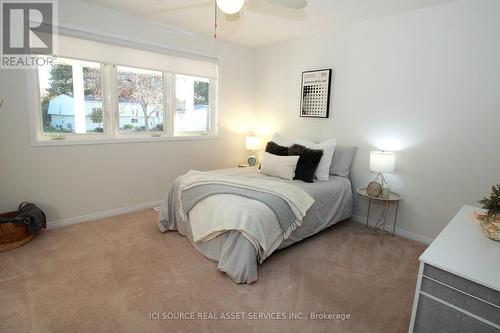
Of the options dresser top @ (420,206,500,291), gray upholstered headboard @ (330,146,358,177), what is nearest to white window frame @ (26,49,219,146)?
gray upholstered headboard @ (330,146,358,177)

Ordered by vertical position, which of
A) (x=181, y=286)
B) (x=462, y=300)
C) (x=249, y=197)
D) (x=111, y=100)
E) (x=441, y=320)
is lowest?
(x=181, y=286)

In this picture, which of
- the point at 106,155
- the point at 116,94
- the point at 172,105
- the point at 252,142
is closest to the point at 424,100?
the point at 252,142

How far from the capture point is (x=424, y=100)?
9.45ft

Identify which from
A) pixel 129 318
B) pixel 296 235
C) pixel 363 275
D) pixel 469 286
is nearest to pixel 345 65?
pixel 296 235

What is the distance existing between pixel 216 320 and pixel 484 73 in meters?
3.10

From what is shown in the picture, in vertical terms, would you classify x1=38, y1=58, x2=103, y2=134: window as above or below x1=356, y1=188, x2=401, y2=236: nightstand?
above

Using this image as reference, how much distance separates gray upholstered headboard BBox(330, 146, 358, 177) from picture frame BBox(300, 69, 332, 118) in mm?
578

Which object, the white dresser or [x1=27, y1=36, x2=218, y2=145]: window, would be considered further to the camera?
[x1=27, y1=36, x2=218, y2=145]: window

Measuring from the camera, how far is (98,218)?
11.1 ft

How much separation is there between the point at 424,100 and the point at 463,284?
2.22 metres

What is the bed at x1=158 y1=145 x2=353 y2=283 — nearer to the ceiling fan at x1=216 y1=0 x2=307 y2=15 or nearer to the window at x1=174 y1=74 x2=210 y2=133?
the window at x1=174 y1=74 x2=210 y2=133

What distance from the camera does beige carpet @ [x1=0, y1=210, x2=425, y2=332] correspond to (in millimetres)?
1758

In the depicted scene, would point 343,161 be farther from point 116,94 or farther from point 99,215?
point 99,215

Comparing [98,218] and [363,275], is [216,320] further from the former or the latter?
[98,218]
